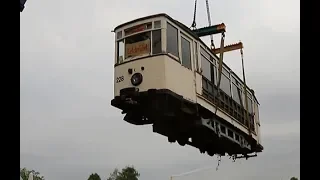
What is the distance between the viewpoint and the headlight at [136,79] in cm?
757

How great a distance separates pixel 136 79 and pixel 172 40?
0.89 m

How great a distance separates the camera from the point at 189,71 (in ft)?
25.8

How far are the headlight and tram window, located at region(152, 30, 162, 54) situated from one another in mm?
481

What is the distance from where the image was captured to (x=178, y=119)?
8.48 meters

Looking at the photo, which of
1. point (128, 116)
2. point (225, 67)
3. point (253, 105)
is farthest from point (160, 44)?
point (253, 105)

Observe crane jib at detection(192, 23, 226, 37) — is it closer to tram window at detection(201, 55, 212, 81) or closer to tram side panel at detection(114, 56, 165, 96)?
tram window at detection(201, 55, 212, 81)

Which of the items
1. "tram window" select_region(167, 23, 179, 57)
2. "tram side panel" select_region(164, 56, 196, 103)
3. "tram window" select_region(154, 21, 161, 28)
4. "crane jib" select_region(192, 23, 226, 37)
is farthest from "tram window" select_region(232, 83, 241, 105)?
"tram window" select_region(154, 21, 161, 28)

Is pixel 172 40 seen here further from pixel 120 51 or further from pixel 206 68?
pixel 206 68

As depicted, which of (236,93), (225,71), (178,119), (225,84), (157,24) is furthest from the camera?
(236,93)

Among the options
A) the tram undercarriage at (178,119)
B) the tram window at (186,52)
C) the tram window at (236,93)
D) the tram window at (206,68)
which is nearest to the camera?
the tram undercarriage at (178,119)

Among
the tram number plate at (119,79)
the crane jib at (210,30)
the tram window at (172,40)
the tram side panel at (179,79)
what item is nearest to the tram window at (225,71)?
the crane jib at (210,30)

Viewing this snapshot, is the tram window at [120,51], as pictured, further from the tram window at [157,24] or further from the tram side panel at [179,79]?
the tram side panel at [179,79]

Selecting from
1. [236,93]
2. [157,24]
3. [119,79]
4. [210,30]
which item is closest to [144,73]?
[119,79]
